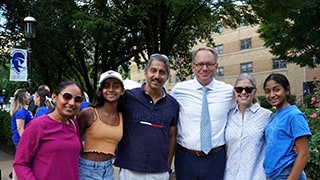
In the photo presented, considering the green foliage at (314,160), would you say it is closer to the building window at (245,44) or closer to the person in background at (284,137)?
the person in background at (284,137)

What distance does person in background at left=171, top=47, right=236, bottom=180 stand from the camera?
11.0 ft

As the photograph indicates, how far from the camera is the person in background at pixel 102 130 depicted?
10.2ft

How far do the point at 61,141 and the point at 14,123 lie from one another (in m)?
5.21

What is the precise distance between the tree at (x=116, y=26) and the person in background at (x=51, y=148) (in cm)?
922

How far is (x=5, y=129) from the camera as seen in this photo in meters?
12.9

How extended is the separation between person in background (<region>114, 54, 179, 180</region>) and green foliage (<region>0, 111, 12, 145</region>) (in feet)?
33.4

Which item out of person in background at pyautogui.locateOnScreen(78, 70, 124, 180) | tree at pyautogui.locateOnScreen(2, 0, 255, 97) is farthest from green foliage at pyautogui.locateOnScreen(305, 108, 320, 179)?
tree at pyautogui.locateOnScreen(2, 0, 255, 97)

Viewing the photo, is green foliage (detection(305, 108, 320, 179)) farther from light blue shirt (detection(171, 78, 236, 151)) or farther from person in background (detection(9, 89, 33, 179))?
person in background (detection(9, 89, 33, 179))

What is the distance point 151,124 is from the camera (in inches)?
128

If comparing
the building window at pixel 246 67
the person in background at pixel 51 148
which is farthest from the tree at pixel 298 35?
the building window at pixel 246 67

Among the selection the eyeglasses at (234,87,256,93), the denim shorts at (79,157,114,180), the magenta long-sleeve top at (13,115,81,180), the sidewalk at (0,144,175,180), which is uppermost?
the eyeglasses at (234,87,256,93)

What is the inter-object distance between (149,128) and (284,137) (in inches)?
46.2

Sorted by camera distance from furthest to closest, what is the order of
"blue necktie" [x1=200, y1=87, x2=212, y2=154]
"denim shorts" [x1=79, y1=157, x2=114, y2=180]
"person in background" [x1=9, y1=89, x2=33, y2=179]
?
1. "person in background" [x1=9, y1=89, x2=33, y2=179]
2. "blue necktie" [x1=200, y1=87, x2=212, y2=154]
3. "denim shorts" [x1=79, y1=157, x2=114, y2=180]

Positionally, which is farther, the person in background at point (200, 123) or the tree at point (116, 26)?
the tree at point (116, 26)
